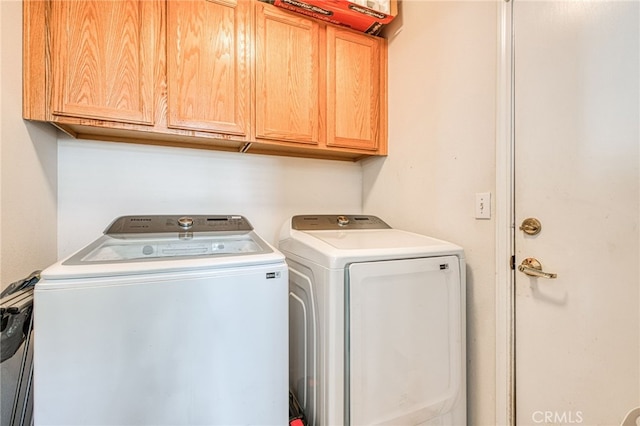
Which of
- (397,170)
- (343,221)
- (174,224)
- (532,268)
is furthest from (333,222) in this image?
(532,268)

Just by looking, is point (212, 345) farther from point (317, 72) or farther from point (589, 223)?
point (317, 72)

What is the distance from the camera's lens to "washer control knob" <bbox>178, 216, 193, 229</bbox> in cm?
144

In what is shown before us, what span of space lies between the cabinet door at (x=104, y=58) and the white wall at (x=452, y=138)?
139cm

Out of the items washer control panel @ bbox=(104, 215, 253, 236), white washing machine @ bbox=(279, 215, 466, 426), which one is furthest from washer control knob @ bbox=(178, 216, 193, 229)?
white washing machine @ bbox=(279, 215, 466, 426)

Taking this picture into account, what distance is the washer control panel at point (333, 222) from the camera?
1.63 m

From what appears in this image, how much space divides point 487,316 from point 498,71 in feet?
3.59

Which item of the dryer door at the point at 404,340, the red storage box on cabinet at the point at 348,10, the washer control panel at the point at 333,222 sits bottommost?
the dryer door at the point at 404,340

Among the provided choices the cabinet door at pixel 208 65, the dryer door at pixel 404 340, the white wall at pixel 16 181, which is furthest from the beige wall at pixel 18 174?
the dryer door at pixel 404 340

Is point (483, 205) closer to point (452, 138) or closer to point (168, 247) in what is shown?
point (452, 138)

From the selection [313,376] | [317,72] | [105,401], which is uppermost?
[317,72]

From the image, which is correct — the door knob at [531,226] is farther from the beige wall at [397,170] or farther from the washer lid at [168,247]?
the washer lid at [168,247]

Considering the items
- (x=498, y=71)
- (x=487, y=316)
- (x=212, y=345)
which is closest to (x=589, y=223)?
(x=487, y=316)

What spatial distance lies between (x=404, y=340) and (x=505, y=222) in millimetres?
663

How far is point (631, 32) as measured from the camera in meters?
0.85
